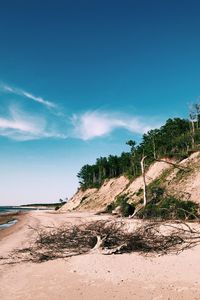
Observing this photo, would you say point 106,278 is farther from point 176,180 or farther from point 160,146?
point 160,146

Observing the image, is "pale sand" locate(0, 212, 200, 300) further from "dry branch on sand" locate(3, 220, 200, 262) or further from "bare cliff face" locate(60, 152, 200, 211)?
"bare cliff face" locate(60, 152, 200, 211)

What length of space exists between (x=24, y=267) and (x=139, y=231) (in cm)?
497

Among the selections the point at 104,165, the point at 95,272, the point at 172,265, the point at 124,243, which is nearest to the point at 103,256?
the point at 124,243

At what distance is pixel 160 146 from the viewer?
7756 cm

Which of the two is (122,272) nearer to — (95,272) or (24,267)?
(95,272)

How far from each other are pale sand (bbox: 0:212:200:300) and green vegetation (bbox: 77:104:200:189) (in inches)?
1600

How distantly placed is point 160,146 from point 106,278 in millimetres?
67772

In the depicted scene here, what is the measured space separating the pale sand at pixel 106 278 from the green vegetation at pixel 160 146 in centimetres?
4063

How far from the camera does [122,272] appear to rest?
11.9m

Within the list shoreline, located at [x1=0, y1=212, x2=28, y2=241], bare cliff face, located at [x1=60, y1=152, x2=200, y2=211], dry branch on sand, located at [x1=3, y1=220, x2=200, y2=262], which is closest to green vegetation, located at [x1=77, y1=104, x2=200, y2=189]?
bare cliff face, located at [x1=60, y1=152, x2=200, y2=211]

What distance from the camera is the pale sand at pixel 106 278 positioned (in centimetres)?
968

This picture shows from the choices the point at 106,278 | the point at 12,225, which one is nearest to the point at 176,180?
the point at 12,225

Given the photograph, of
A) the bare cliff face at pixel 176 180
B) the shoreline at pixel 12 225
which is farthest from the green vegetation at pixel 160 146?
the shoreline at pixel 12 225

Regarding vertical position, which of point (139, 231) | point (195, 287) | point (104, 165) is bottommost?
point (195, 287)
